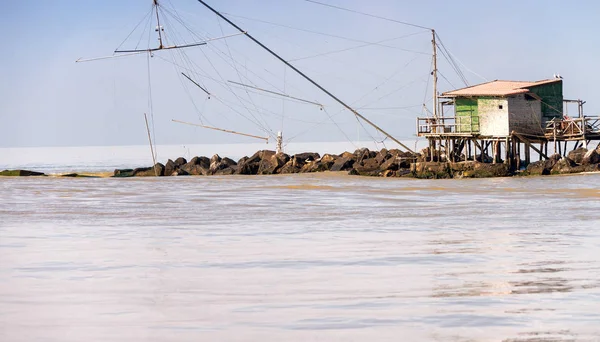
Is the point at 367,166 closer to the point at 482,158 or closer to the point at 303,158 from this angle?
the point at 303,158

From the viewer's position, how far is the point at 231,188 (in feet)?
107

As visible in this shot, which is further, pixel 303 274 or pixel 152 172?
pixel 152 172

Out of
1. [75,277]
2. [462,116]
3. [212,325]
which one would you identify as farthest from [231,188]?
[212,325]

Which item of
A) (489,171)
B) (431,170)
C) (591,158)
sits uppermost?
(591,158)

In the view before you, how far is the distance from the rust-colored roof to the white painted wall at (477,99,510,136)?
48 centimetres

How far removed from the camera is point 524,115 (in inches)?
1687

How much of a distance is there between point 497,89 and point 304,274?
3497cm

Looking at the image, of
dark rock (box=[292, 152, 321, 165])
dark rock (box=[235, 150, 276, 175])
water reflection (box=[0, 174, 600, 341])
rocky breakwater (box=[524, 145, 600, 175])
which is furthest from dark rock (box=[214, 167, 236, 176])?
water reflection (box=[0, 174, 600, 341])

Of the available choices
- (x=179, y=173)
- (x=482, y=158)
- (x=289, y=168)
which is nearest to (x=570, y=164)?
(x=482, y=158)

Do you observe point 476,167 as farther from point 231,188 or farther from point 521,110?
point 231,188

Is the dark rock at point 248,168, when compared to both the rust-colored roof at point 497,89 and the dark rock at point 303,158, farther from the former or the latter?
the rust-colored roof at point 497,89

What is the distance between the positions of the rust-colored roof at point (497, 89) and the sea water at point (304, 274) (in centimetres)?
2169

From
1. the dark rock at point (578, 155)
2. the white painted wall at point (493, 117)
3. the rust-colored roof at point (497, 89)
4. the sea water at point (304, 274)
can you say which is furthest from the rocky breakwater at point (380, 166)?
the sea water at point (304, 274)

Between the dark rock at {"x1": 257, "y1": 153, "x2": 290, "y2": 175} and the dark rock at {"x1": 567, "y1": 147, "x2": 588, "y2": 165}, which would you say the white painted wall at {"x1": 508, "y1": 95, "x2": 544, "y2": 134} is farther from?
the dark rock at {"x1": 257, "y1": 153, "x2": 290, "y2": 175}
